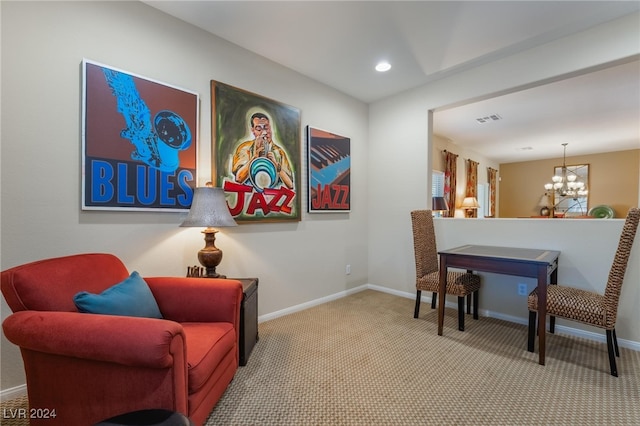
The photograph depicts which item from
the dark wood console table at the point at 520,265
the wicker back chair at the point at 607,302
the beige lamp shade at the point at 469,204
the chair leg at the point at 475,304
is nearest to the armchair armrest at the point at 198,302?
the dark wood console table at the point at 520,265

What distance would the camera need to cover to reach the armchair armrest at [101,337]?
1113 millimetres

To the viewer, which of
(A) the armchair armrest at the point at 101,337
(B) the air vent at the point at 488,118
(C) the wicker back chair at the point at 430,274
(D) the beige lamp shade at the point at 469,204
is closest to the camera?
(A) the armchair armrest at the point at 101,337

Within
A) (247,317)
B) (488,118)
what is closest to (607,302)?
(247,317)

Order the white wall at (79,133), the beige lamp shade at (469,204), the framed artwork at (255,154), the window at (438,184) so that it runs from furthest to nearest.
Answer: the beige lamp shade at (469,204), the window at (438,184), the framed artwork at (255,154), the white wall at (79,133)

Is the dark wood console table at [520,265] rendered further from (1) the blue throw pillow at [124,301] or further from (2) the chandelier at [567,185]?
(2) the chandelier at [567,185]

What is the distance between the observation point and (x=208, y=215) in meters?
2.10

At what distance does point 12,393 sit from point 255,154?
2304 mm

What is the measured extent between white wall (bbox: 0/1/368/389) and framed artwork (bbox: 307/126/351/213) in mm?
434

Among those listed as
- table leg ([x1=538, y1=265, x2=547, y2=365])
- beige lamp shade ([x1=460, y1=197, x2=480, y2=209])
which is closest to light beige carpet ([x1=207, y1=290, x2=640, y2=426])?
table leg ([x1=538, y1=265, x2=547, y2=365])

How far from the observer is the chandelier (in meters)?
6.81

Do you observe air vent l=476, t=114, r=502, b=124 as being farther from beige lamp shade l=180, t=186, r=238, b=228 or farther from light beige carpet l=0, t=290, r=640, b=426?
beige lamp shade l=180, t=186, r=238, b=228

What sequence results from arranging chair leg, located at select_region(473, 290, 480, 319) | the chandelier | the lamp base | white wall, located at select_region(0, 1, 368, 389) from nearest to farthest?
white wall, located at select_region(0, 1, 368, 389) < the lamp base < chair leg, located at select_region(473, 290, 480, 319) < the chandelier

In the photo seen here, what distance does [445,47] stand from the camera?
272 cm

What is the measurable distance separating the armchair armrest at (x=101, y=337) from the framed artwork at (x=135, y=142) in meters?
0.93
